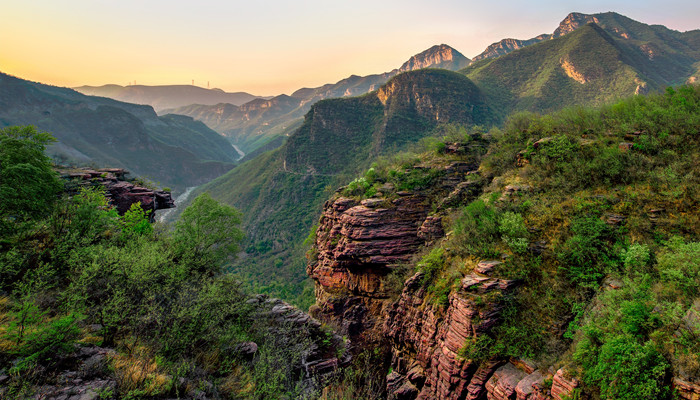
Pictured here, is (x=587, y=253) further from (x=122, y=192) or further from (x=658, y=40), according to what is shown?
(x=658, y=40)

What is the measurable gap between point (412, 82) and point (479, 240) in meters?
114

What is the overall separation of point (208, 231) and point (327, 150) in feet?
297

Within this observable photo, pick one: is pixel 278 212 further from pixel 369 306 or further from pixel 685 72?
pixel 685 72

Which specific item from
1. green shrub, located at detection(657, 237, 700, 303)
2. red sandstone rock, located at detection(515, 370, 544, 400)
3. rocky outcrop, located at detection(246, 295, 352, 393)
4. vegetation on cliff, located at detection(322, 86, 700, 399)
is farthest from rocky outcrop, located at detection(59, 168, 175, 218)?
green shrub, located at detection(657, 237, 700, 303)

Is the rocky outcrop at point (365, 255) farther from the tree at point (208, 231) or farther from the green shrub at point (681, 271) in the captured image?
the green shrub at point (681, 271)

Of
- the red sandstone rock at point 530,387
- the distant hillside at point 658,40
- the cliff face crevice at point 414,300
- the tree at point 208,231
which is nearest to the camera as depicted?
the red sandstone rock at point 530,387

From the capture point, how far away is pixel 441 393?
13656 millimetres

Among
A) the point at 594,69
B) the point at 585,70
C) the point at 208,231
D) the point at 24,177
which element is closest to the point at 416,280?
the point at 208,231

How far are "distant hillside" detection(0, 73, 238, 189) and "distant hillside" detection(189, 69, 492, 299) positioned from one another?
61317 millimetres

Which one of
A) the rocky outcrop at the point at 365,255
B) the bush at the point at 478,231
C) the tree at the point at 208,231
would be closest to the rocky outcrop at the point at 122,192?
the tree at the point at 208,231

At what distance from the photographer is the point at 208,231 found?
22.1 metres

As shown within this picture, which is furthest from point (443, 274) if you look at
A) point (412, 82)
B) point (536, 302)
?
point (412, 82)

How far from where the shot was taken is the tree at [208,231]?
19797mm

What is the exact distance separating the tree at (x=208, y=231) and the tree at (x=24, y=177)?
7.14 meters
